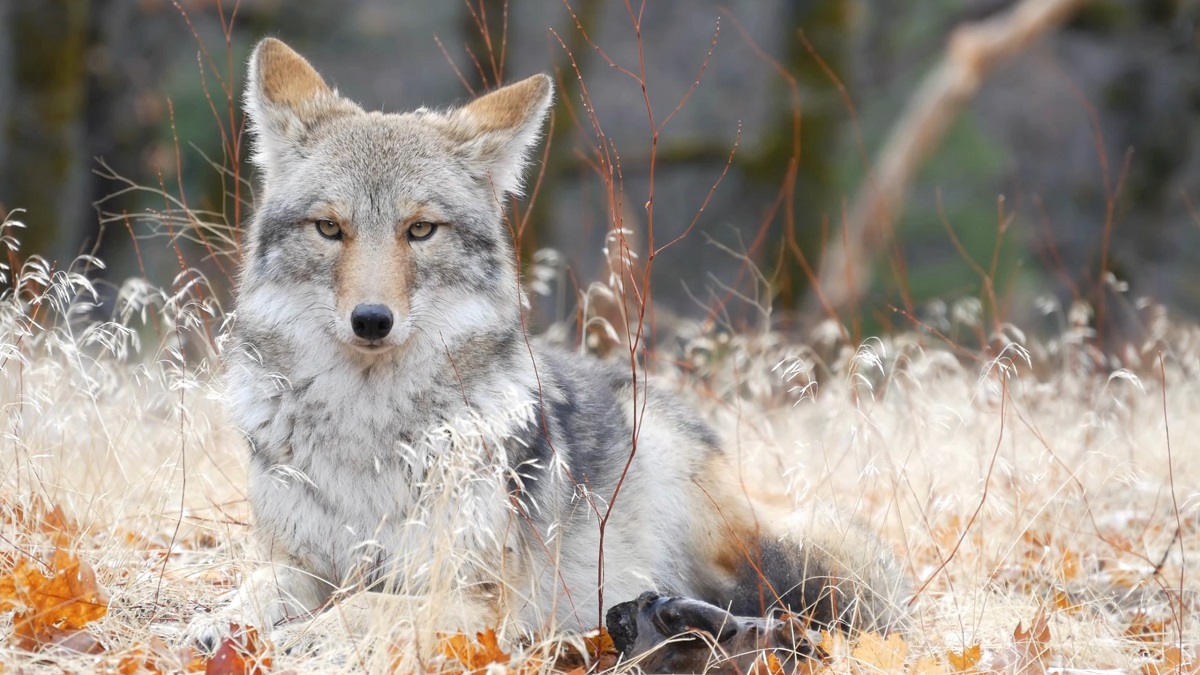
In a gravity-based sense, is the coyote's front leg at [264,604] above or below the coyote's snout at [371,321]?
below

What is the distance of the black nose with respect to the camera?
3760 mm

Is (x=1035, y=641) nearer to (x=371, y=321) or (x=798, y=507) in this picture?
(x=798, y=507)

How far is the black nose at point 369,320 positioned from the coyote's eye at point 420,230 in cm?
38

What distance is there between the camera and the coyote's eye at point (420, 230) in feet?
13.3

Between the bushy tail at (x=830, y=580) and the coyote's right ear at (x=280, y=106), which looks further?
the coyote's right ear at (x=280, y=106)

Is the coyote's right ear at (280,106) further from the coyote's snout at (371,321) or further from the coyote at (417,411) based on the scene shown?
the coyote's snout at (371,321)

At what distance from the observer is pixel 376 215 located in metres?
4.00

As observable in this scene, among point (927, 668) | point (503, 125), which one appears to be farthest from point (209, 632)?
point (927, 668)

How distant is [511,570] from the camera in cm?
400

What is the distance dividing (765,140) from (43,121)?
25.6 ft

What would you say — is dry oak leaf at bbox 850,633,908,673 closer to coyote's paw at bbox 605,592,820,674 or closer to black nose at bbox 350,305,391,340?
coyote's paw at bbox 605,592,820,674

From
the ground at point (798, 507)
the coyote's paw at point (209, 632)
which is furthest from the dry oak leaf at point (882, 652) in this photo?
the coyote's paw at point (209, 632)

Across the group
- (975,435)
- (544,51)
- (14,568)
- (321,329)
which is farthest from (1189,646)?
(544,51)

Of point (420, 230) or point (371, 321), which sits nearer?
point (371, 321)
